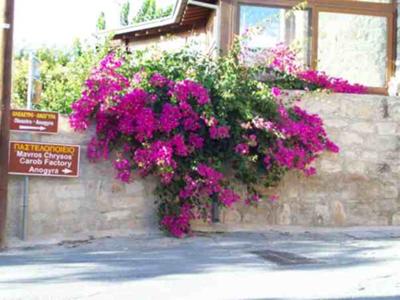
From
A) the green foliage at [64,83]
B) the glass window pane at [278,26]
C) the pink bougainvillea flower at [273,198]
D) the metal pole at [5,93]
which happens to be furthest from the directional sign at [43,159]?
the glass window pane at [278,26]

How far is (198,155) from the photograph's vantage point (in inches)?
392

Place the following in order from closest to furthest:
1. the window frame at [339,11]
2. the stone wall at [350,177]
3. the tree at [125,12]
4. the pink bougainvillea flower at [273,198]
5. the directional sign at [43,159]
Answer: the directional sign at [43,159] < the pink bougainvillea flower at [273,198] < the stone wall at [350,177] < the window frame at [339,11] < the tree at [125,12]

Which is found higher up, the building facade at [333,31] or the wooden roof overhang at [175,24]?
the wooden roof overhang at [175,24]

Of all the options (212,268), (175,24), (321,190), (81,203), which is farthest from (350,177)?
(175,24)

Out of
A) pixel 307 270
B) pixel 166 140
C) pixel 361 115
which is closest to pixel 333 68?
pixel 361 115

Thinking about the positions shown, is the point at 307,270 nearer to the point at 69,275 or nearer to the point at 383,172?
the point at 69,275

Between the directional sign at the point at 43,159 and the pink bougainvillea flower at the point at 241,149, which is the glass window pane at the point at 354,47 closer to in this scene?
the pink bougainvillea flower at the point at 241,149

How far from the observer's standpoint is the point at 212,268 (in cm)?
749

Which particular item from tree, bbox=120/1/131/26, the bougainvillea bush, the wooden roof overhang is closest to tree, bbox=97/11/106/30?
tree, bbox=120/1/131/26

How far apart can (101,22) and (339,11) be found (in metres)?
13.0

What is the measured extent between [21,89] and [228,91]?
851 centimetres

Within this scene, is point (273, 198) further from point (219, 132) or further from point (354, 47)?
point (354, 47)

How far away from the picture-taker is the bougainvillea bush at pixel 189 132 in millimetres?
9727

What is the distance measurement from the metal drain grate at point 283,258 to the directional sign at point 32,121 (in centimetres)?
363
